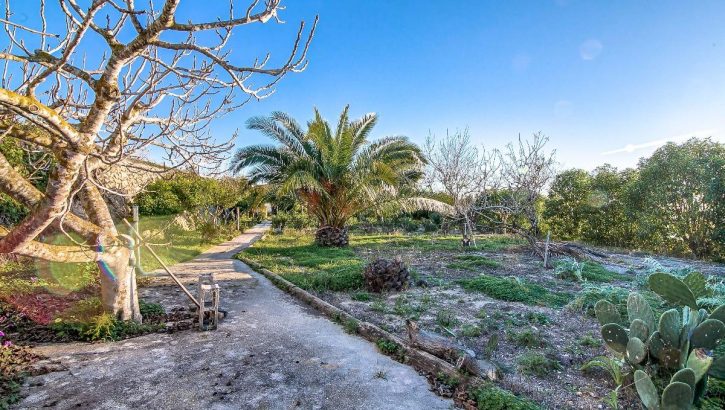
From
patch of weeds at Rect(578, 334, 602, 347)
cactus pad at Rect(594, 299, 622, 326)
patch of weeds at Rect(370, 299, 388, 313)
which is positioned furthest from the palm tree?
cactus pad at Rect(594, 299, 622, 326)

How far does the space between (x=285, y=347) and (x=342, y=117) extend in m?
10.4

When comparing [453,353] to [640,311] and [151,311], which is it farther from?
[151,311]

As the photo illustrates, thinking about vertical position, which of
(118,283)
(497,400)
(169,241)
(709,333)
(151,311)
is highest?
(169,241)

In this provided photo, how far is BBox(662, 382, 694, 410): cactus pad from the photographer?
2113 millimetres

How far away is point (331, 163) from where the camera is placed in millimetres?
12445

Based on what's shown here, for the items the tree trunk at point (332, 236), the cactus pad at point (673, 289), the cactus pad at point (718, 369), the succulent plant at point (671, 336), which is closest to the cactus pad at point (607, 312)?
the succulent plant at point (671, 336)

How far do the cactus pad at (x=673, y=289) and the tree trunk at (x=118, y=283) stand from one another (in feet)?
19.1

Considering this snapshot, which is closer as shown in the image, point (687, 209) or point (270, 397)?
point (270, 397)

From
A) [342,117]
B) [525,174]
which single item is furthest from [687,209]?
[342,117]

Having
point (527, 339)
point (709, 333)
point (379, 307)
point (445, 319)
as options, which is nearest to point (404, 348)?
point (445, 319)

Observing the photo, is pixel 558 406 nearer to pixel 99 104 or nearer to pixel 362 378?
pixel 362 378

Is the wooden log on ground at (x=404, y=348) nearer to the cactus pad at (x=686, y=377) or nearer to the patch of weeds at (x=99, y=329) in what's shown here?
the cactus pad at (x=686, y=377)

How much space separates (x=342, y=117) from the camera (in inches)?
520

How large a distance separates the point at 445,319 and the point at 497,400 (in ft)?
6.72
